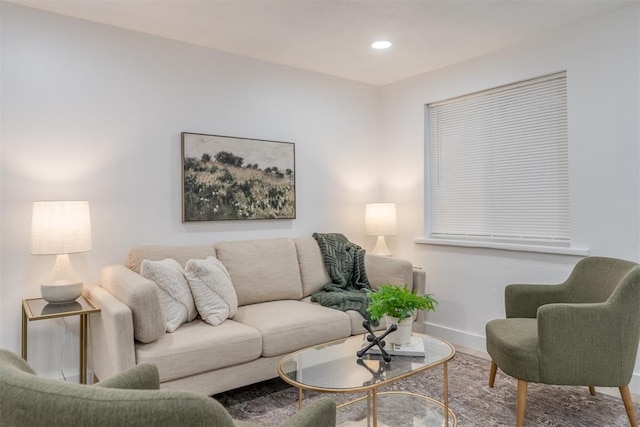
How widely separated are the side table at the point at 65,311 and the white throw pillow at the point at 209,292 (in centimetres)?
57

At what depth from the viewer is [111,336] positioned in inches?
90.4

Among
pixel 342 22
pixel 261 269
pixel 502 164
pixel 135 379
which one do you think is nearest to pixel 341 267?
pixel 261 269

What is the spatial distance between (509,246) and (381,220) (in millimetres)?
1147

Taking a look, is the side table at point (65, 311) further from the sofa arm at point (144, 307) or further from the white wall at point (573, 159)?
the white wall at point (573, 159)

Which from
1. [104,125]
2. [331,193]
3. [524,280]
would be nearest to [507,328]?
[524,280]

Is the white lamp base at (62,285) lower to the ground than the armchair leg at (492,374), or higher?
higher

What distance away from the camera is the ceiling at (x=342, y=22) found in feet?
9.02

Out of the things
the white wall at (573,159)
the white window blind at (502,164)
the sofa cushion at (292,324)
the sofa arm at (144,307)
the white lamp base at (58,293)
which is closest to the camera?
the sofa arm at (144,307)

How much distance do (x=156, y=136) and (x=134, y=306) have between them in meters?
1.43

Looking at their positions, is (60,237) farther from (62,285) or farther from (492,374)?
(492,374)

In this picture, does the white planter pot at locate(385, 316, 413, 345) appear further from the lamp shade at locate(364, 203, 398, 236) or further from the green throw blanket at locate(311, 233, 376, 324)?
the lamp shade at locate(364, 203, 398, 236)

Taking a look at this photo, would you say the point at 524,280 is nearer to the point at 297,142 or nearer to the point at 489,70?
the point at 489,70

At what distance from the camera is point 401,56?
369 centimetres

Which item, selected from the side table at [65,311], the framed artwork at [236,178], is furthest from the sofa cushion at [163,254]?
the side table at [65,311]
